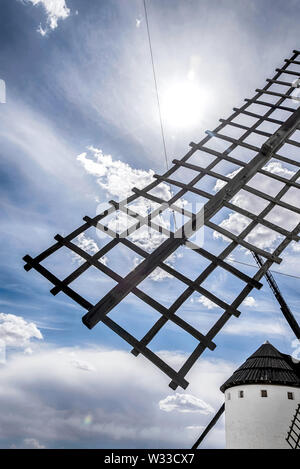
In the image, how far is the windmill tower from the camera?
43.4ft

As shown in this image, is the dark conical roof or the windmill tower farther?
the dark conical roof

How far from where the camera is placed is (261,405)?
1371cm

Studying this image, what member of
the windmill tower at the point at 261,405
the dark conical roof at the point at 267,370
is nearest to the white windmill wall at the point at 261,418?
the windmill tower at the point at 261,405

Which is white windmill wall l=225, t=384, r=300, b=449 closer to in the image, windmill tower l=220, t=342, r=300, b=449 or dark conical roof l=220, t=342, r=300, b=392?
windmill tower l=220, t=342, r=300, b=449

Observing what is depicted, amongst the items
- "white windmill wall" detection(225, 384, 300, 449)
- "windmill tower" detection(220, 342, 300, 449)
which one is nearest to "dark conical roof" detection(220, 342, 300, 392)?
"windmill tower" detection(220, 342, 300, 449)

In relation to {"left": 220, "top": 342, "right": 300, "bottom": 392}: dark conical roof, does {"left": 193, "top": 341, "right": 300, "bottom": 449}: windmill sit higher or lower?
lower

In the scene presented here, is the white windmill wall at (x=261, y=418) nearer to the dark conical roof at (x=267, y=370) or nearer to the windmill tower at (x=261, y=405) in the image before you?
the windmill tower at (x=261, y=405)

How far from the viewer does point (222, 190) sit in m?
4.62

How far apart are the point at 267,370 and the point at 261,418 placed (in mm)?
2219

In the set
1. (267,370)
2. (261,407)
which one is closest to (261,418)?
(261,407)

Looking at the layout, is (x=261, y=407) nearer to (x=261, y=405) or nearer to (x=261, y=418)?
(x=261, y=405)

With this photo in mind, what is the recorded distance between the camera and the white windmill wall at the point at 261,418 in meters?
13.2
